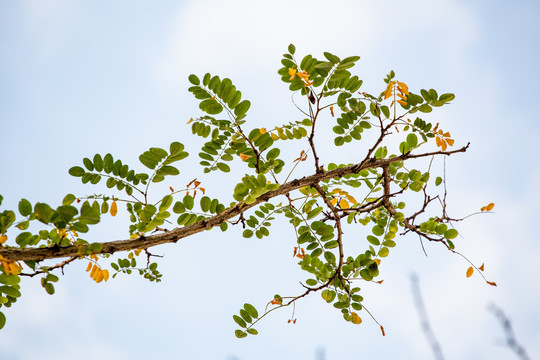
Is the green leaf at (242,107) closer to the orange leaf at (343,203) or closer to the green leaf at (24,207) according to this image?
the orange leaf at (343,203)

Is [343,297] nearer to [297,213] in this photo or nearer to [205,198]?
[297,213]

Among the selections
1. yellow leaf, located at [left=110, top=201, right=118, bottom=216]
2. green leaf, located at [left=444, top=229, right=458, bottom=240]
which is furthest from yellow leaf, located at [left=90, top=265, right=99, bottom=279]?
green leaf, located at [left=444, top=229, right=458, bottom=240]

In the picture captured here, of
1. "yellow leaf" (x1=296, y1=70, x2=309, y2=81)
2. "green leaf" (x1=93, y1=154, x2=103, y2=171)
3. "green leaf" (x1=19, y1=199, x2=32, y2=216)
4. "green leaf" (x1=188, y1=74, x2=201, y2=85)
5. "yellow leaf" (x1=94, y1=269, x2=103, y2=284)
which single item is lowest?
"yellow leaf" (x1=94, y1=269, x2=103, y2=284)

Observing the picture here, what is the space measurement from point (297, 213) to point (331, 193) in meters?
0.22

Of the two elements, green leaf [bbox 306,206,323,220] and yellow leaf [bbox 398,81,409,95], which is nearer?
yellow leaf [bbox 398,81,409,95]

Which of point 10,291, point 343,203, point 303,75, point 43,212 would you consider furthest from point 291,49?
point 10,291

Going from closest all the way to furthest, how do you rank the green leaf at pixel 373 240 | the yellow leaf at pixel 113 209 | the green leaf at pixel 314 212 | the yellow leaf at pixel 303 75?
the yellow leaf at pixel 303 75 < the yellow leaf at pixel 113 209 < the green leaf at pixel 314 212 < the green leaf at pixel 373 240

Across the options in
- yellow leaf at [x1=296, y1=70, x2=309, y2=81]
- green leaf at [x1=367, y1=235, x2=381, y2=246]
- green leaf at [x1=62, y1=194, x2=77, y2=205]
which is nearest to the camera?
green leaf at [x1=62, y1=194, x2=77, y2=205]

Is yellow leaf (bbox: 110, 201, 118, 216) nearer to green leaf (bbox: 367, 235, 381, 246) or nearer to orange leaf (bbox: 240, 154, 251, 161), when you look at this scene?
orange leaf (bbox: 240, 154, 251, 161)

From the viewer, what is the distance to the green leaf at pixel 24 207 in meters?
1.38

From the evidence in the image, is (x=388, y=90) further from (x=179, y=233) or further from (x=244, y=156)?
(x=179, y=233)

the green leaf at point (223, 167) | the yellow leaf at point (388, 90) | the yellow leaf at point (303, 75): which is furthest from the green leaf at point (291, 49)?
the green leaf at point (223, 167)

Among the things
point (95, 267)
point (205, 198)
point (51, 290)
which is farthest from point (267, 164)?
point (51, 290)

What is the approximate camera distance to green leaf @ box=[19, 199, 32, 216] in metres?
1.38
